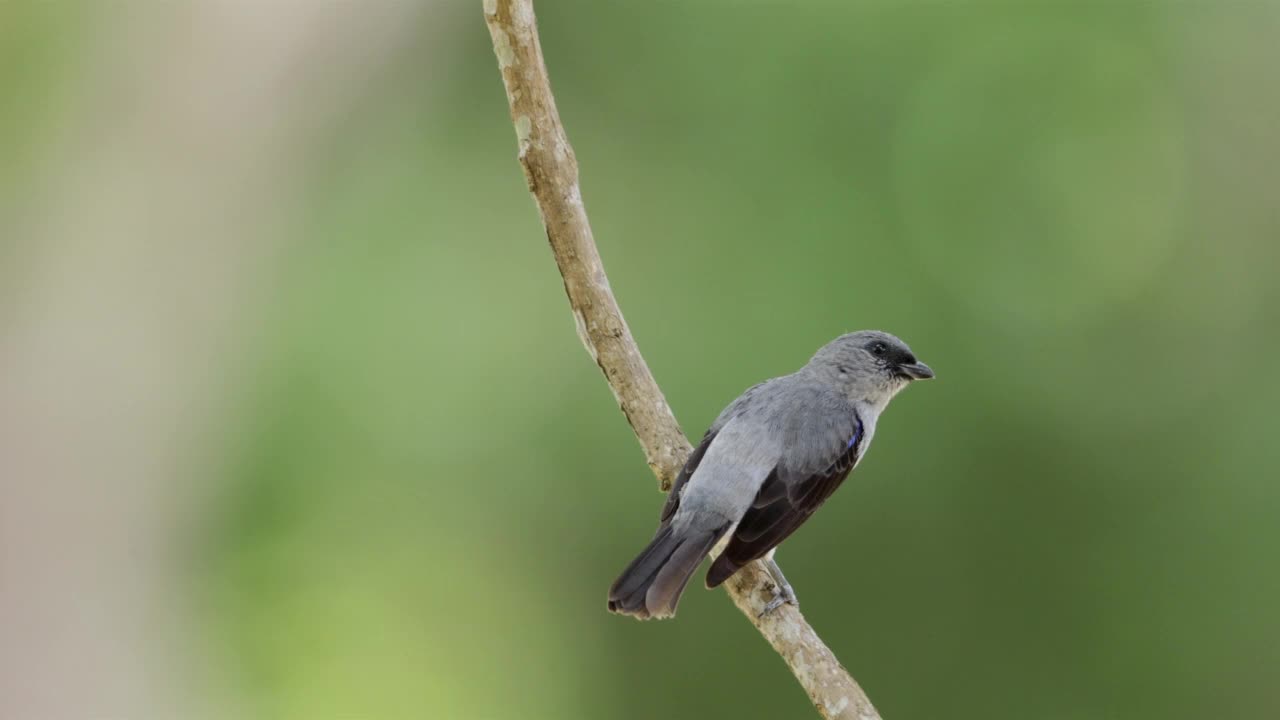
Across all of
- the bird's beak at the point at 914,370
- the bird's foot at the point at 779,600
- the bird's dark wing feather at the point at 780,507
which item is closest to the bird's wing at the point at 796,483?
the bird's dark wing feather at the point at 780,507

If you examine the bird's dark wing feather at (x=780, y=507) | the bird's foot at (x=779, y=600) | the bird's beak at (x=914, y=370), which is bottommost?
the bird's foot at (x=779, y=600)

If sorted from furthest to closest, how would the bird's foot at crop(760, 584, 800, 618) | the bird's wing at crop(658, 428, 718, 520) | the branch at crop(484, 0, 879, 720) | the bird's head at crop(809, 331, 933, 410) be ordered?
the bird's head at crop(809, 331, 933, 410) < the bird's wing at crop(658, 428, 718, 520) < the bird's foot at crop(760, 584, 800, 618) < the branch at crop(484, 0, 879, 720)

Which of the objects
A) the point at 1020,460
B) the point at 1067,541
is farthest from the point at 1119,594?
the point at 1020,460

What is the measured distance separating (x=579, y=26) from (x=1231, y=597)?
6116mm

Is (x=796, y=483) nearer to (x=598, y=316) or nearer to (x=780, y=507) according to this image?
(x=780, y=507)

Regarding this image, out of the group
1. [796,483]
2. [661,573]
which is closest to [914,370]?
[796,483]

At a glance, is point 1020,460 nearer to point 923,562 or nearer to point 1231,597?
point 923,562

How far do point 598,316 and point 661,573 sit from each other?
887mm

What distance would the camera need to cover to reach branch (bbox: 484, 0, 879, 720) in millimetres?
3533

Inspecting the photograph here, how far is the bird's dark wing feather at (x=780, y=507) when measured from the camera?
12.4 feet

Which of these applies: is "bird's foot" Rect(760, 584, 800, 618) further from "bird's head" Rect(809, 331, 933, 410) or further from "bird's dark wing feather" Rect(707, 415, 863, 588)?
"bird's head" Rect(809, 331, 933, 410)

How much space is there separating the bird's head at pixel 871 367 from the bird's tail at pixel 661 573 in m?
1.02

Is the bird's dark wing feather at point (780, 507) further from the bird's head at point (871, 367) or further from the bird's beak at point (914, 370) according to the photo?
the bird's beak at point (914, 370)

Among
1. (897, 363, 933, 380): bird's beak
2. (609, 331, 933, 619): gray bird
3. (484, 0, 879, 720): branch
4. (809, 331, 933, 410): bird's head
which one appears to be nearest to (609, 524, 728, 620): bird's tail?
(609, 331, 933, 619): gray bird
